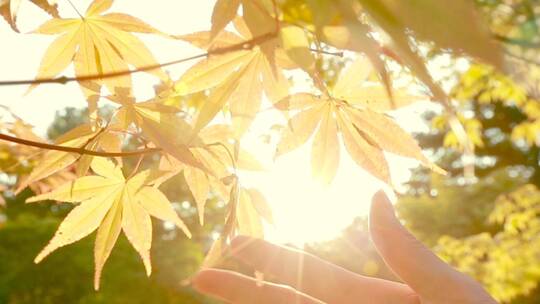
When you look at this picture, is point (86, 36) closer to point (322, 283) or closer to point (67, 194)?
point (67, 194)

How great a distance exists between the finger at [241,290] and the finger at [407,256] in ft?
0.32

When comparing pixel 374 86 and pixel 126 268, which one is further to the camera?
pixel 126 268

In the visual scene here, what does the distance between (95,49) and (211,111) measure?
0.67ft

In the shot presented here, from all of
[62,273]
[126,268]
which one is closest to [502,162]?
[126,268]

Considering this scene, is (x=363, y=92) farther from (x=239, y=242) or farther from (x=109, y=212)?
(x=109, y=212)

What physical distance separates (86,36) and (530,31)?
1.61ft

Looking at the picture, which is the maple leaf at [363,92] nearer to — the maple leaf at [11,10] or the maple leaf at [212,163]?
the maple leaf at [212,163]

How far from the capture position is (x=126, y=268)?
1041cm

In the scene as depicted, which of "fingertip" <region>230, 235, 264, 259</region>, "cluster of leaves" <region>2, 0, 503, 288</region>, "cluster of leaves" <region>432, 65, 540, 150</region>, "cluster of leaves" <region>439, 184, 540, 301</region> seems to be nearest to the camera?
"cluster of leaves" <region>2, 0, 503, 288</region>

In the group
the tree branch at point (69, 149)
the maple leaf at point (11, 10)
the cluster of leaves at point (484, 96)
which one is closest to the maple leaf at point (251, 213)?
the tree branch at point (69, 149)

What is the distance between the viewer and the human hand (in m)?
0.62

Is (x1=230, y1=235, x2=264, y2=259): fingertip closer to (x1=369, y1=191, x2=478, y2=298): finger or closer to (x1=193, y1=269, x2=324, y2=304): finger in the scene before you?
(x1=193, y1=269, x2=324, y2=304): finger

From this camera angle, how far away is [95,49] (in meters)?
0.67

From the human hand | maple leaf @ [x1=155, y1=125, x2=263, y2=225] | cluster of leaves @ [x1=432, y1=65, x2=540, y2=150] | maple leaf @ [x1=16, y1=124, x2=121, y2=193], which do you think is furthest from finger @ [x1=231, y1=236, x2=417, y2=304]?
cluster of leaves @ [x1=432, y1=65, x2=540, y2=150]
